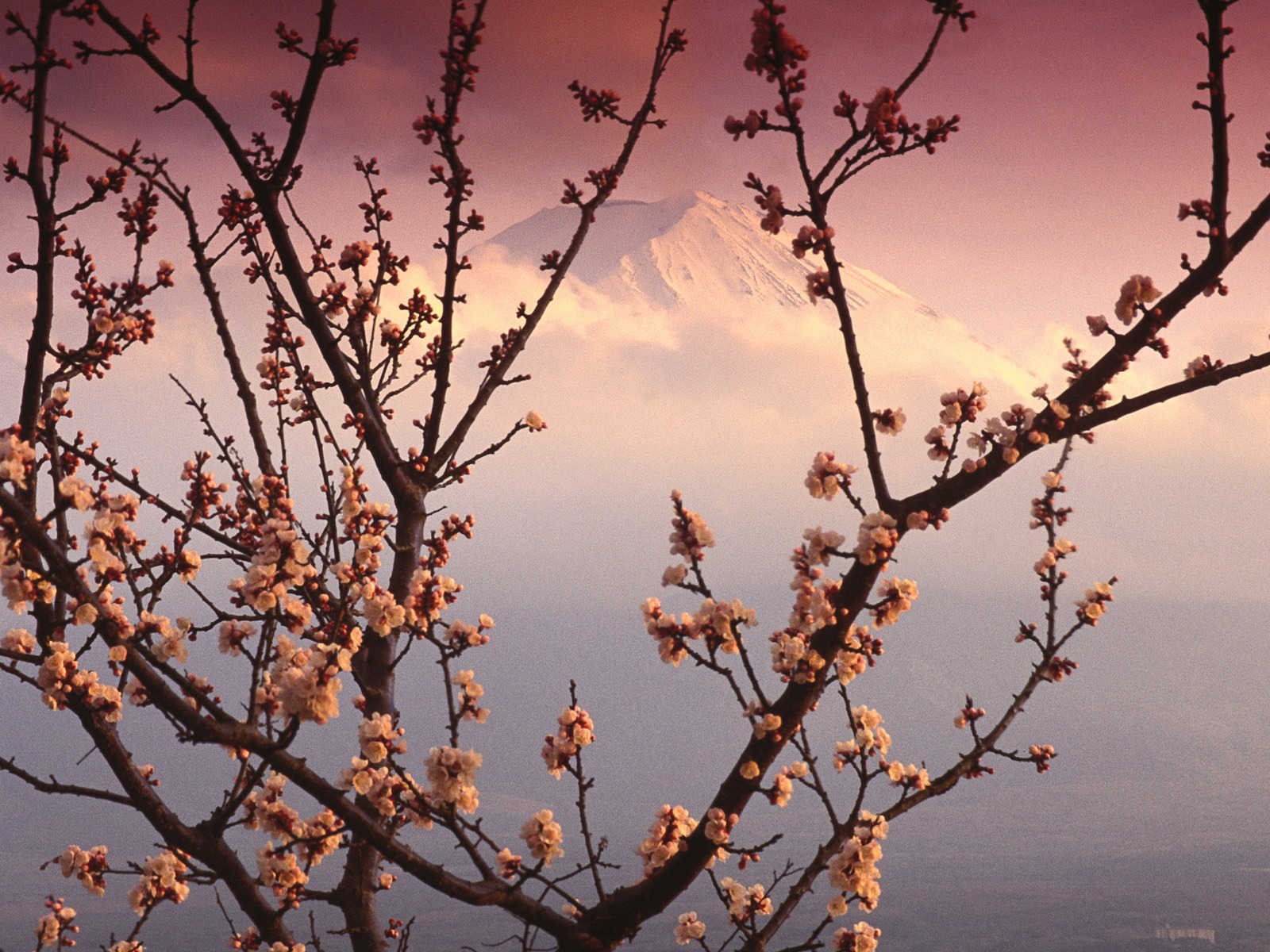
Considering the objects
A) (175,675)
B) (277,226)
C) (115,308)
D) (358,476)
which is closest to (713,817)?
(175,675)

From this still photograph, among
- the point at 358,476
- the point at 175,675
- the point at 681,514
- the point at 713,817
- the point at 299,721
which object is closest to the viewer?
the point at 175,675

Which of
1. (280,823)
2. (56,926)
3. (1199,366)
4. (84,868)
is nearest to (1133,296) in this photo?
(1199,366)

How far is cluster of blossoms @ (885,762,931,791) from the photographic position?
6.16 metres

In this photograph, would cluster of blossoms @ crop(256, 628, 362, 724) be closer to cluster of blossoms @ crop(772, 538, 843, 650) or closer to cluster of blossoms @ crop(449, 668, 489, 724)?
cluster of blossoms @ crop(449, 668, 489, 724)

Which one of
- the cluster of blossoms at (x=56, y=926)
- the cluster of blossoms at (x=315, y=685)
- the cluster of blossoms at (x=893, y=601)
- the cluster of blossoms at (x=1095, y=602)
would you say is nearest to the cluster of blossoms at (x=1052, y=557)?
the cluster of blossoms at (x=1095, y=602)

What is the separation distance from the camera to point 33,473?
453 centimetres

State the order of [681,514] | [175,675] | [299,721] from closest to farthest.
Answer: [175,675] → [299,721] → [681,514]

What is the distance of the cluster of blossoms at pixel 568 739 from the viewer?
5.40 metres

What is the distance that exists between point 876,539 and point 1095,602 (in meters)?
3.33

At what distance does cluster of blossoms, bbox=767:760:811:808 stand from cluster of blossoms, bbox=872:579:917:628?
3.47 feet

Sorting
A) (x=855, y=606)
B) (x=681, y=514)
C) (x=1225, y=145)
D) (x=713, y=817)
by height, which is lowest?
(x=713, y=817)

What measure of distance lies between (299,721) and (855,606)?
98.7 inches

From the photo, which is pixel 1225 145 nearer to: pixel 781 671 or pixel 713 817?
pixel 781 671

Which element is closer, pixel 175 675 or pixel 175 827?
pixel 175 675
